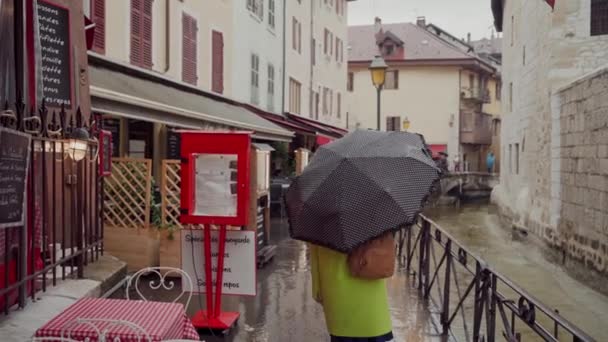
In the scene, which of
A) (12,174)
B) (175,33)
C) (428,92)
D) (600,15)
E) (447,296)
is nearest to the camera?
→ (12,174)

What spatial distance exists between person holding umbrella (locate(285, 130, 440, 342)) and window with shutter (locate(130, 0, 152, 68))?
28.4 feet

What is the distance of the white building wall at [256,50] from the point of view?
18.0 m

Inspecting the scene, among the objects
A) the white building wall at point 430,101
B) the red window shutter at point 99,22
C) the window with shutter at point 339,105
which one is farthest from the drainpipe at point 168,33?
the white building wall at point 430,101

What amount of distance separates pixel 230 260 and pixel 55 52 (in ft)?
9.36

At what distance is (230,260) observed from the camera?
5.79 metres

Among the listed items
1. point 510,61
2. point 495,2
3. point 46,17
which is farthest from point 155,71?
point 495,2

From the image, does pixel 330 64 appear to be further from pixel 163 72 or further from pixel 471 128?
pixel 163 72

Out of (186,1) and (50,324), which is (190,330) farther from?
(186,1)

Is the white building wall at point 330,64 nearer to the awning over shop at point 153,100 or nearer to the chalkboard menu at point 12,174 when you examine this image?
the awning over shop at point 153,100

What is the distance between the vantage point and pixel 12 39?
16.4 ft

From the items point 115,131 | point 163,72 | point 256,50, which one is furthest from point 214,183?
point 256,50

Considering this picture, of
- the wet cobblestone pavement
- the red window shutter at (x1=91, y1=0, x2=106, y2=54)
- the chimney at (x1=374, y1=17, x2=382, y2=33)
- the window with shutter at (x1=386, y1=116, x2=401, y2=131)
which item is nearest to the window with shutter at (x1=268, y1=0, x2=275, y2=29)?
the red window shutter at (x1=91, y1=0, x2=106, y2=54)

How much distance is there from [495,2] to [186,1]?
19392 millimetres

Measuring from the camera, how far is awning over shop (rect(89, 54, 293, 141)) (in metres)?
8.16
